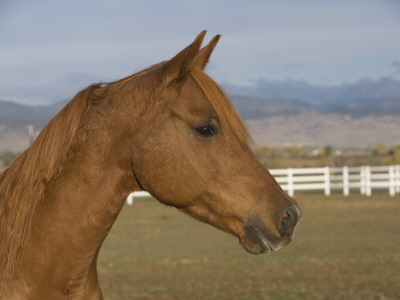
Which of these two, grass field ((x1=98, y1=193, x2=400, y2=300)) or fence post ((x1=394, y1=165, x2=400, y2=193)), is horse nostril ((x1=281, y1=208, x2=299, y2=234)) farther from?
fence post ((x1=394, y1=165, x2=400, y2=193))

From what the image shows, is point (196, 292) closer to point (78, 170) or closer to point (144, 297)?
point (144, 297)

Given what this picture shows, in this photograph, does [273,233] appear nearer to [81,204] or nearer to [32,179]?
[81,204]

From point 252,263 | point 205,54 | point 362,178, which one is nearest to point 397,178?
point 362,178

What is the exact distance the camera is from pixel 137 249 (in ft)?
52.8

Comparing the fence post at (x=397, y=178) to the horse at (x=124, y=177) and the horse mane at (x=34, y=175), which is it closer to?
the horse at (x=124, y=177)

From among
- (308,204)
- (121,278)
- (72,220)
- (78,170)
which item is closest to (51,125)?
(78,170)

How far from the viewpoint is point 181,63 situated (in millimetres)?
3090

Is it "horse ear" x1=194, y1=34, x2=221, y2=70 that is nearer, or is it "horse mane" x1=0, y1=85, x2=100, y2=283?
"horse mane" x1=0, y1=85, x2=100, y2=283

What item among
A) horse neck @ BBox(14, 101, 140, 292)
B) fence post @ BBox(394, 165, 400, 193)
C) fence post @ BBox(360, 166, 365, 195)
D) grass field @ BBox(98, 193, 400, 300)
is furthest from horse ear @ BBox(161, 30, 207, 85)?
fence post @ BBox(394, 165, 400, 193)

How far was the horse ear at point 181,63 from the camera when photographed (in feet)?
9.98

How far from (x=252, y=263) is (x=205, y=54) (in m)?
10.3

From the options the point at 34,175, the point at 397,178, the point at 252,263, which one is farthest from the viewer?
the point at 397,178

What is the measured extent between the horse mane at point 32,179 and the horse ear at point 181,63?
41 centimetres

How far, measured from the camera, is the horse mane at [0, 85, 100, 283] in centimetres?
309
